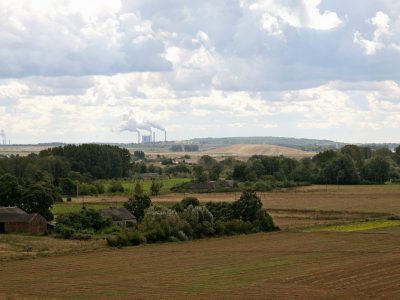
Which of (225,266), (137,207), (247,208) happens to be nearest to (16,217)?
(137,207)

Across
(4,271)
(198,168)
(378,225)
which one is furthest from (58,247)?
(198,168)

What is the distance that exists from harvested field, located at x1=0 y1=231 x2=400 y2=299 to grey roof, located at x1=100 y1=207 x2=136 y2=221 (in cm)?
1576

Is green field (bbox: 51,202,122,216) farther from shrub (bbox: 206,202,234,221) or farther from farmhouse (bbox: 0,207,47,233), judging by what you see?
shrub (bbox: 206,202,234,221)

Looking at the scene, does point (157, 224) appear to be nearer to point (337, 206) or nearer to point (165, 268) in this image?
point (165, 268)

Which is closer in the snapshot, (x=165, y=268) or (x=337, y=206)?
(x=165, y=268)

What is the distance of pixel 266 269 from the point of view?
43.8 meters

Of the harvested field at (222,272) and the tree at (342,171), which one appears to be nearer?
the harvested field at (222,272)

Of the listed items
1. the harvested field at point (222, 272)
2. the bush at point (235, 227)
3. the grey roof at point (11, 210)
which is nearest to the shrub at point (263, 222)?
the bush at point (235, 227)

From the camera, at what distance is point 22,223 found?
7044 centimetres

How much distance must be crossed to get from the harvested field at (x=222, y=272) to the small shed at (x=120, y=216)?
604 inches

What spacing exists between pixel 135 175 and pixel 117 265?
129262 mm

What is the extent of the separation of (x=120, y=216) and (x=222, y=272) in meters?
33.5

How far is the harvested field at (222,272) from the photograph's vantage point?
36.3 m

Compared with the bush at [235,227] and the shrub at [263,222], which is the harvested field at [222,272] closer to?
the bush at [235,227]
